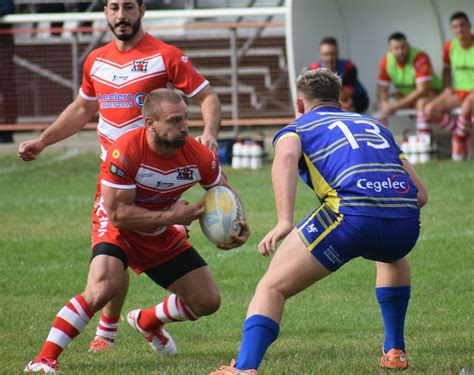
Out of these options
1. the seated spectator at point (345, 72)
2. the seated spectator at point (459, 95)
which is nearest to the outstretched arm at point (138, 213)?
the seated spectator at point (345, 72)

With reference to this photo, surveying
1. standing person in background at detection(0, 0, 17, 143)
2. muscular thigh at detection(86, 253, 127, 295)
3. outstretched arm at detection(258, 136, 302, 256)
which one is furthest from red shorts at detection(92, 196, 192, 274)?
standing person in background at detection(0, 0, 17, 143)

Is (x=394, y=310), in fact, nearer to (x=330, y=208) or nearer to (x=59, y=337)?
(x=330, y=208)

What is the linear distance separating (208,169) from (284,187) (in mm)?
1002

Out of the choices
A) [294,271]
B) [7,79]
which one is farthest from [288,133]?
[7,79]

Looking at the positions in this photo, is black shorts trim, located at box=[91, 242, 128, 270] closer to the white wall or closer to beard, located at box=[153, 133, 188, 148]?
beard, located at box=[153, 133, 188, 148]

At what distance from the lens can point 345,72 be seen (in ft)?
52.1

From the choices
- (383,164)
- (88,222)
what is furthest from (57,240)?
(383,164)

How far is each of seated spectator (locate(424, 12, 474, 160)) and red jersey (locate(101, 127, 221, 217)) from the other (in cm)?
1002

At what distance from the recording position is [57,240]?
11602 millimetres

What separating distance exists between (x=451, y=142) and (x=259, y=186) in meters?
4.01

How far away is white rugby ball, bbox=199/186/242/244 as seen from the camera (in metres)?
6.45

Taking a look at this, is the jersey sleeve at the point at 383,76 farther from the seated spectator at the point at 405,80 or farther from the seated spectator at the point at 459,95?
the seated spectator at the point at 459,95

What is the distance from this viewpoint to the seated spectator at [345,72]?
50.8 ft

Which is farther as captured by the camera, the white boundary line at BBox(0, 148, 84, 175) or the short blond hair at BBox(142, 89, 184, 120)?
the white boundary line at BBox(0, 148, 84, 175)
